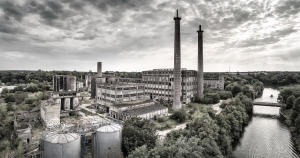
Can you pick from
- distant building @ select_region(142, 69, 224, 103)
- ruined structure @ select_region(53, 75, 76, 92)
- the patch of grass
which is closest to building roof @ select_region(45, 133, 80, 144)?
the patch of grass

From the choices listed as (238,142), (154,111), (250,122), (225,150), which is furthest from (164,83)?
(225,150)

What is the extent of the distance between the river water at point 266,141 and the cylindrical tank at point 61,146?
22.7 m

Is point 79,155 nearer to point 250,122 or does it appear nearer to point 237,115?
point 237,115

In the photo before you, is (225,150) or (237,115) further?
(237,115)

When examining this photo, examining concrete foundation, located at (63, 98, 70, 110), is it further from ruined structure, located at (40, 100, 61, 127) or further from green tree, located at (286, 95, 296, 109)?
green tree, located at (286, 95, 296, 109)

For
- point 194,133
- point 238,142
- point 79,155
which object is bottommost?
point 238,142

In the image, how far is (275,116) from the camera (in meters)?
50.3

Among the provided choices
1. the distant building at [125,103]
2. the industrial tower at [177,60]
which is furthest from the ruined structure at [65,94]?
the industrial tower at [177,60]

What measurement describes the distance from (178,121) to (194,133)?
53.2ft

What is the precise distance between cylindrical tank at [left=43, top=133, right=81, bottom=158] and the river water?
22748 mm

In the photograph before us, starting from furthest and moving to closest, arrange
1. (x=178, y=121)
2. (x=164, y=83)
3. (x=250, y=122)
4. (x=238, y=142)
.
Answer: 1. (x=164, y=83)
2. (x=250, y=122)
3. (x=178, y=121)
4. (x=238, y=142)

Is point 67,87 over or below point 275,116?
over

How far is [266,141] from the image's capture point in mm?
33531

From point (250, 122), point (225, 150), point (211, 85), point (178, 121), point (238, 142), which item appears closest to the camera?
point (225, 150)
